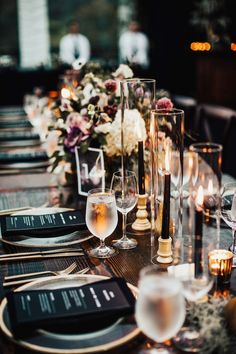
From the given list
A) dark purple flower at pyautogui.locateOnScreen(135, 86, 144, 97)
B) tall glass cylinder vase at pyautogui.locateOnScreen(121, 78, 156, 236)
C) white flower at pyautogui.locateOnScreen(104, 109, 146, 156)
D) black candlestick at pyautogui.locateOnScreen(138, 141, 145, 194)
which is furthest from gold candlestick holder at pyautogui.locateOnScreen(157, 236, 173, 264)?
dark purple flower at pyautogui.locateOnScreen(135, 86, 144, 97)

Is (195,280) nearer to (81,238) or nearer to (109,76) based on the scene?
(81,238)

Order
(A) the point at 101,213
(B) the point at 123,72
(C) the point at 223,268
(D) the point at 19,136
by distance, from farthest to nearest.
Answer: (D) the point at 19,136
(B) the point at 123,72
(A) the point at 101,213
(C) the point at 223,268

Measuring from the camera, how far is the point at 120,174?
1.67 metres

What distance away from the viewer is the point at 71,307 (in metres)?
1.18

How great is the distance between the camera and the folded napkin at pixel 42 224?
164 centimetres

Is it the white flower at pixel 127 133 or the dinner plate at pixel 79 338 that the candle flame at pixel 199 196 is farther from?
the white flower at pixel 127 133

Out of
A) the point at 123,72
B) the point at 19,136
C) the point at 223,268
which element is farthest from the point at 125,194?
the point at 19,136

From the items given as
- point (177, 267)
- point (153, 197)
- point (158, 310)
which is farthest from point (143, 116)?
point (158, 310)

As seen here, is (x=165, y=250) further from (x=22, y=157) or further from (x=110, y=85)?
(x=22, y=157)

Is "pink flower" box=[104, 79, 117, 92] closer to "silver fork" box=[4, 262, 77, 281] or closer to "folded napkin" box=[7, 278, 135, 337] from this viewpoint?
"silver fork" box=[4, 262, 77, 281]

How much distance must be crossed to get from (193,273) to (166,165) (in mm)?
541

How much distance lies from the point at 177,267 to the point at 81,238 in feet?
2.00

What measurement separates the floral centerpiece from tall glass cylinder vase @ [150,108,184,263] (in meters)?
0.44

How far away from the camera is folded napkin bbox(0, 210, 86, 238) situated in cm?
164
